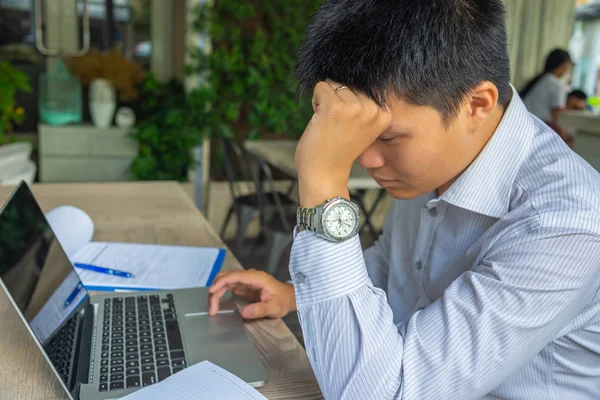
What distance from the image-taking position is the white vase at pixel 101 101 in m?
4.17

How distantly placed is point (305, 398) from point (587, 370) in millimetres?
398

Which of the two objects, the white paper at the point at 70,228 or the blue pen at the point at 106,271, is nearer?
the blue pen at the point at 106,271

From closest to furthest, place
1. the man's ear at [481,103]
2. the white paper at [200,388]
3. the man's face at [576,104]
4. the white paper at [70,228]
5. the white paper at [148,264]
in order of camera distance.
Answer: the white paper at [200,388], the man's ear at [481,103], the white paper at [148,264], the white paper at [70,228], the man's face at [576,104]

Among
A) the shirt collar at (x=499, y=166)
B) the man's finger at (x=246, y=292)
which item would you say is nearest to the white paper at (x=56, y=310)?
the man's finger at (x=246, y=292)

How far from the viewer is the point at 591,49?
22.5ft

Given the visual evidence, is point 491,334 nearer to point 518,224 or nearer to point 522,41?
point 518,224

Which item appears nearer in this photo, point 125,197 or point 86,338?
point 86,338

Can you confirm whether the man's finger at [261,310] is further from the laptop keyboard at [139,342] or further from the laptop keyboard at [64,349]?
the laptop keyboard at [64,349]

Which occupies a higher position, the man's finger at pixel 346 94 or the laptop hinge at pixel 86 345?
the man's finger at pixel 346 94

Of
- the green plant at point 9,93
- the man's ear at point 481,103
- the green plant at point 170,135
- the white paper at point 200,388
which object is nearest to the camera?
the white paper at point 200,388

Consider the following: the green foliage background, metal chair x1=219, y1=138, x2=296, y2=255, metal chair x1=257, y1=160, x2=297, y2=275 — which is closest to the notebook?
metal chair x1=257, y1=160, x2=297, y2=275

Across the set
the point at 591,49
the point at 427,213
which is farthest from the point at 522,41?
the point at 427,213

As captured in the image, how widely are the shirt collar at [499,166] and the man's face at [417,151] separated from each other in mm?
22

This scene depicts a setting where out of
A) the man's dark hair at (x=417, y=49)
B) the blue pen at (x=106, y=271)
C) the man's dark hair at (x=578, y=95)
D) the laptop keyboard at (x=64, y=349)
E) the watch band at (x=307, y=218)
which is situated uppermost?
the man's dark hair at (x=417, y=49)
